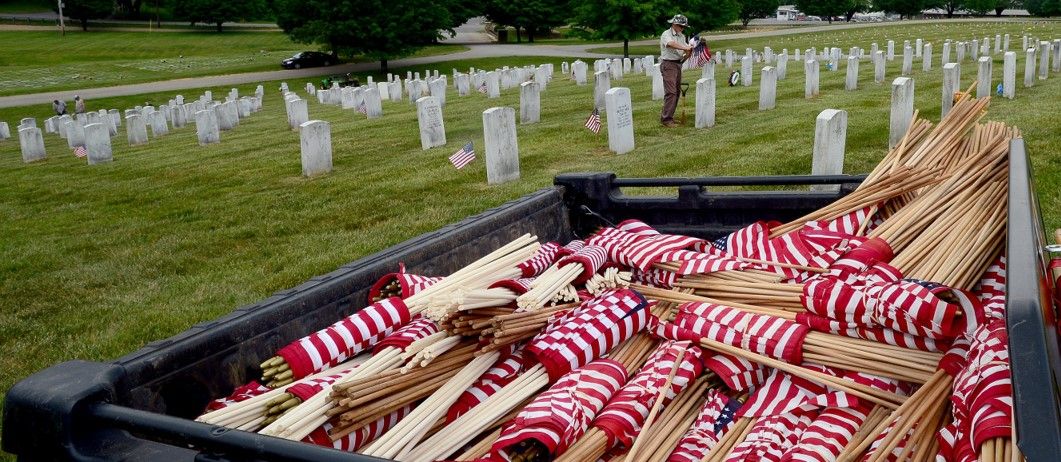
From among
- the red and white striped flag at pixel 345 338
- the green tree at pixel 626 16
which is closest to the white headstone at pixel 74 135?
the red and white striped flag at pixel 345 338

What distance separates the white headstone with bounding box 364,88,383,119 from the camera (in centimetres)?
2050

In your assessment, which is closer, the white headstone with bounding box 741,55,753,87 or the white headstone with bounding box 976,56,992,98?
the white headstone with bounding box 976,56,992,98

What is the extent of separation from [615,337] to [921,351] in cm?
103

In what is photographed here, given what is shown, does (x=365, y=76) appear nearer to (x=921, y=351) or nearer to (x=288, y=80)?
(x=288, y=80)

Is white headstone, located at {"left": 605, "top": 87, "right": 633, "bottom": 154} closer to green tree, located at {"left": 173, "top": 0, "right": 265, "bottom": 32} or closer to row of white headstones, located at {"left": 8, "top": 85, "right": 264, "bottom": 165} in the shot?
row of white headstones, located at {"left": 8, "top": 85, "right": 264, "bottom": 165}

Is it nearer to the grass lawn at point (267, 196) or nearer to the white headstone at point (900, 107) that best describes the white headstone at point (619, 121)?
the grass lawn at point (267, 196)

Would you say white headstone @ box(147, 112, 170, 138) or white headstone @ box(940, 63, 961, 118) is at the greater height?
white headstone @ box(940, 63, 961, 118)

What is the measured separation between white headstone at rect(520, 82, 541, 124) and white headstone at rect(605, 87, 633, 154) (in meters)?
4.09

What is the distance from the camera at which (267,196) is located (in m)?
10.8

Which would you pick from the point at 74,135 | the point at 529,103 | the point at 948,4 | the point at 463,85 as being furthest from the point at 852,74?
the point at 948,4

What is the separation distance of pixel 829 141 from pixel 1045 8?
8358 centimetres

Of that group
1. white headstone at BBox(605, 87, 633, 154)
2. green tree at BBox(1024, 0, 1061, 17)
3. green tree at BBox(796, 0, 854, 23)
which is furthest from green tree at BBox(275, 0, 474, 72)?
green tree at BBox(1024, 0, 1061, 17)

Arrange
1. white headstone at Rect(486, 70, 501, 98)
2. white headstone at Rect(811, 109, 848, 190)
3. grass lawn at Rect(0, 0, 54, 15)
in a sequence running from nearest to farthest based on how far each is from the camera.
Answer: white headstone at Rect(811, 109, 848, 190) → white headstone at Rect(486, 70, 501, 98) → grass lawn at Rect(0, 0, 54, 15)

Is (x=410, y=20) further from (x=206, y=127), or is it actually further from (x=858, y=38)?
(x=858, y=38)
